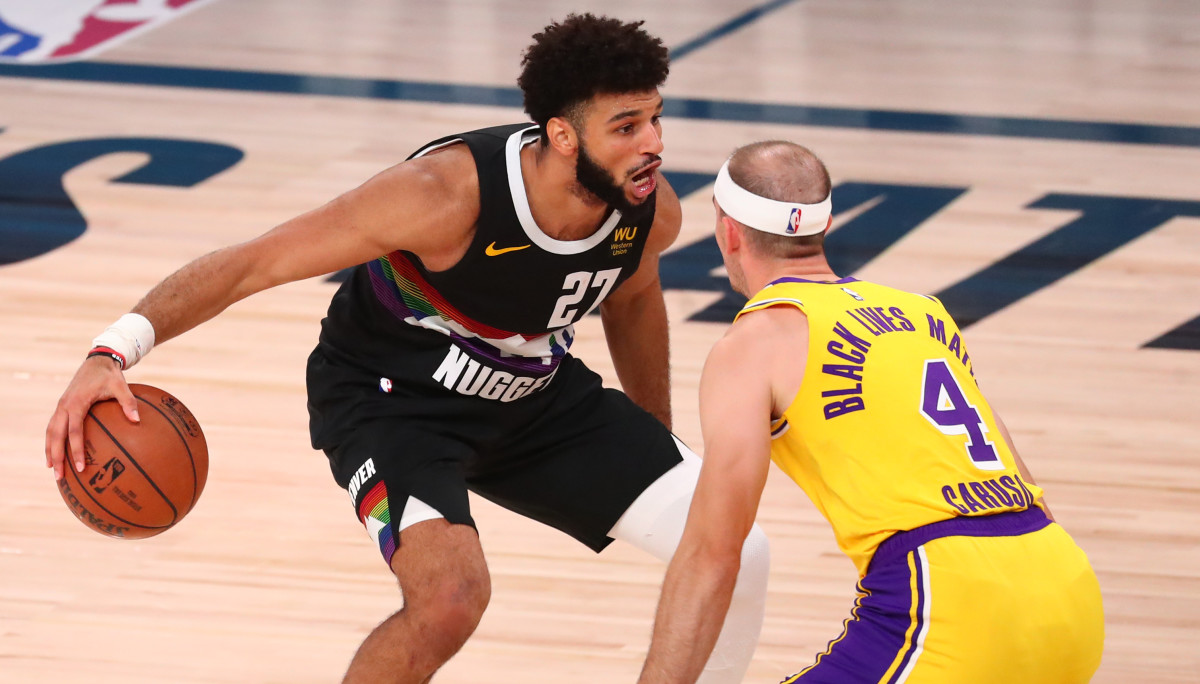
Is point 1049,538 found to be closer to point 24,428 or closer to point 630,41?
point 630,41

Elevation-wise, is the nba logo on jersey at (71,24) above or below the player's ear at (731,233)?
below

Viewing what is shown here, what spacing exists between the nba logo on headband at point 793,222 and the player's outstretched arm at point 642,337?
91 centimetres

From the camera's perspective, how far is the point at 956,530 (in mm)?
2127

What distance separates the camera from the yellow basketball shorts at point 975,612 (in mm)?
2086

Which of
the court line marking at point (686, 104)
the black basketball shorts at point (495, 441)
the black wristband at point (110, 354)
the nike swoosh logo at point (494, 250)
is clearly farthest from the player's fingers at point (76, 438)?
the court line marking at point (686, 104)

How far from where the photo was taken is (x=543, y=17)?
33.7ft

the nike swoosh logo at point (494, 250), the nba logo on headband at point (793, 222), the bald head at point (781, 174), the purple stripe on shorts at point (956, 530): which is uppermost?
the bald head at point (781, 174)

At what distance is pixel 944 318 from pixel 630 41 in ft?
2.89

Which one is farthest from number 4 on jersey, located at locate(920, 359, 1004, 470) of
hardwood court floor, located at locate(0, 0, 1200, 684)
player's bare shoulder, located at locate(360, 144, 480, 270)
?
hardwood court floor, located at locate(0, 0, 1200, 684)

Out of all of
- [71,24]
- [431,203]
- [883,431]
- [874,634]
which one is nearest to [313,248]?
[431,203]

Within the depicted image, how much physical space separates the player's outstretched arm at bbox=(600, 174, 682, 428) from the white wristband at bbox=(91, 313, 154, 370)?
3.56 ft

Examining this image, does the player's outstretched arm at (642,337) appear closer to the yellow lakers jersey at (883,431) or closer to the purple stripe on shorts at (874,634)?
the yellow lakers jersey at (883,431)

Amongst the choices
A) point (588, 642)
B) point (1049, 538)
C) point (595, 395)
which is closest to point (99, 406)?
point (595, 395)

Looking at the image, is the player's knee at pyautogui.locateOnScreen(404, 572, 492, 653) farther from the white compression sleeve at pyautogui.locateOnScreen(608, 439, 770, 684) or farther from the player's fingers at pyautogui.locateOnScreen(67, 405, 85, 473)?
the player's fingers at pyautogui.locateOnScreen(67, 405, 85, 473)
